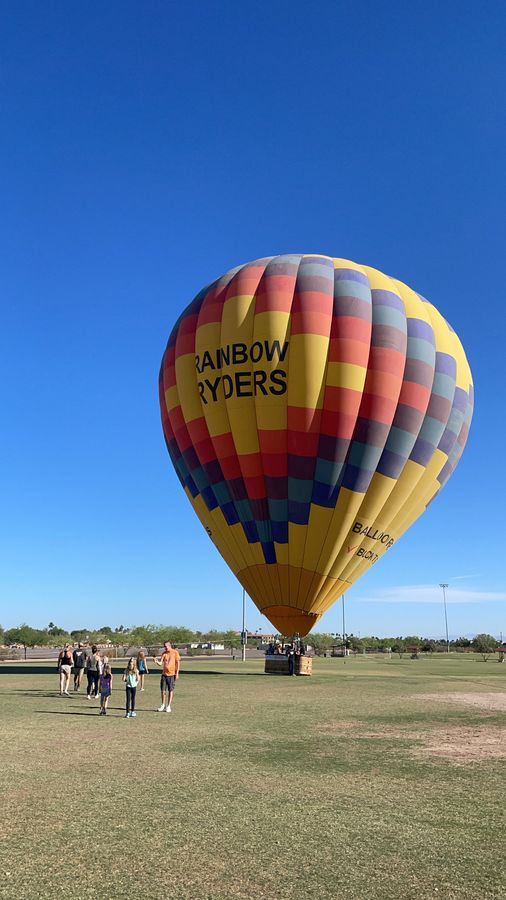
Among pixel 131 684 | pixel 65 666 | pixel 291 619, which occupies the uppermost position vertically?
pixel 291 619

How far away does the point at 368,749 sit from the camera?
12.1 metres

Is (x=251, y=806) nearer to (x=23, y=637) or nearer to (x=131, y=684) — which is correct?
(x=131, y=684)

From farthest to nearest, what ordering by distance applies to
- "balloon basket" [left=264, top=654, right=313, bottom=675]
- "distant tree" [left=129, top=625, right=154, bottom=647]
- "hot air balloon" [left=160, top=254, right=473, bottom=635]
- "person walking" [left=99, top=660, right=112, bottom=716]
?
"distant tree" [left=129, top=625, right=154, bottom=647]
"balloon basket" [left=264, top=654, right=313, bottom=675]
"hot air balloon" [left=160, top=254, right=473, bottom=635]
"person walking" [left=99, top=660, right=112, bottom=716]

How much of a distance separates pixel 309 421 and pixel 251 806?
19949 millimetres

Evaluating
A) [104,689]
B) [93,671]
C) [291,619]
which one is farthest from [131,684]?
[291,619]

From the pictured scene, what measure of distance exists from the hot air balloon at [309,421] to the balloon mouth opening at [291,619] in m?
0.06

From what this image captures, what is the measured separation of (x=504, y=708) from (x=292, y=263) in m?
20.2

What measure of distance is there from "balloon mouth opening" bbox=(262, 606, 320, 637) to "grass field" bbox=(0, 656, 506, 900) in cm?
1224

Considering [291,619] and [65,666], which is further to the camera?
[291,619]

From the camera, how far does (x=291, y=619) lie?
28.9 meters

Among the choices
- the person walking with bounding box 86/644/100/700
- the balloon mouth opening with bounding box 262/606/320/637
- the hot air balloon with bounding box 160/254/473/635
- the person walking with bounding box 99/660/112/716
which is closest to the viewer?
the person walking with bounding box 99/660/112/716

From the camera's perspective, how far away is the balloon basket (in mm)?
31906

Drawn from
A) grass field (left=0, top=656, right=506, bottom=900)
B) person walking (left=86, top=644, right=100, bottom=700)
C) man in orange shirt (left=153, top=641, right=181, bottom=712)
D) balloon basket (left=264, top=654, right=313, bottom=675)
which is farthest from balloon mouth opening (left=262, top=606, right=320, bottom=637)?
grass field (left=0, top=656, right=506, bottom=900)

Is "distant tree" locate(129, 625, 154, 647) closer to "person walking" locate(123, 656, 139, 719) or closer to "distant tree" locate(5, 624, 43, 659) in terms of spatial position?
"distant tree" locate(5, 624, 43, 659)
